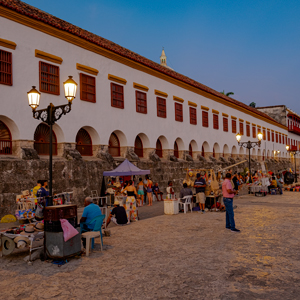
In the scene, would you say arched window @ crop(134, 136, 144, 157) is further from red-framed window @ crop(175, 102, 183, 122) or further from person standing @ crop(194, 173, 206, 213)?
person standing @ crop(194, 173, 206, 213)

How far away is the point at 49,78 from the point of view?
45.8 ft

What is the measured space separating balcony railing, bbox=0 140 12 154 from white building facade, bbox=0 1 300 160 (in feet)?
0.13

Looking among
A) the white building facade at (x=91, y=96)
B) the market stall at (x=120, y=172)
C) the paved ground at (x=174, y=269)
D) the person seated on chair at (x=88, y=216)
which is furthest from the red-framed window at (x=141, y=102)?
the person seated on chair at (x=88, y=216)

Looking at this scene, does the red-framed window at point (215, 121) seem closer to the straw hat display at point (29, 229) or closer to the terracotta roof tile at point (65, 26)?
the terracotta roof tile at point (65, 26)

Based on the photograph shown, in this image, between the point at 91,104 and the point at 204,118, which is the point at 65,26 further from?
the point at 204,118

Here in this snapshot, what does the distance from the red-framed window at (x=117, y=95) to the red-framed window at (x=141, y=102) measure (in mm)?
1396

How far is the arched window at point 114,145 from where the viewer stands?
17.7m

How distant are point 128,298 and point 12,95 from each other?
10423mm

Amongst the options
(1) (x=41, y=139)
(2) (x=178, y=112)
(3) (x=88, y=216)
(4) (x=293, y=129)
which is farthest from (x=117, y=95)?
(4) (x=293, y=129)

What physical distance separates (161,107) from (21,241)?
1635 centimetres

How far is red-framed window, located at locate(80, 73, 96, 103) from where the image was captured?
50.5 ft

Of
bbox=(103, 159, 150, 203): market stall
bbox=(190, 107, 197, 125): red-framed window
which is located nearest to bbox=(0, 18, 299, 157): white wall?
bbox=(190, 107, 197, 125): red-framed window

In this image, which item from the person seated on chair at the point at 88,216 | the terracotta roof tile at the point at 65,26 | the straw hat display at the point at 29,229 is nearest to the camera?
the straw hat display at the point at 29,229

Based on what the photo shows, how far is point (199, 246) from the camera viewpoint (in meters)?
7.07
